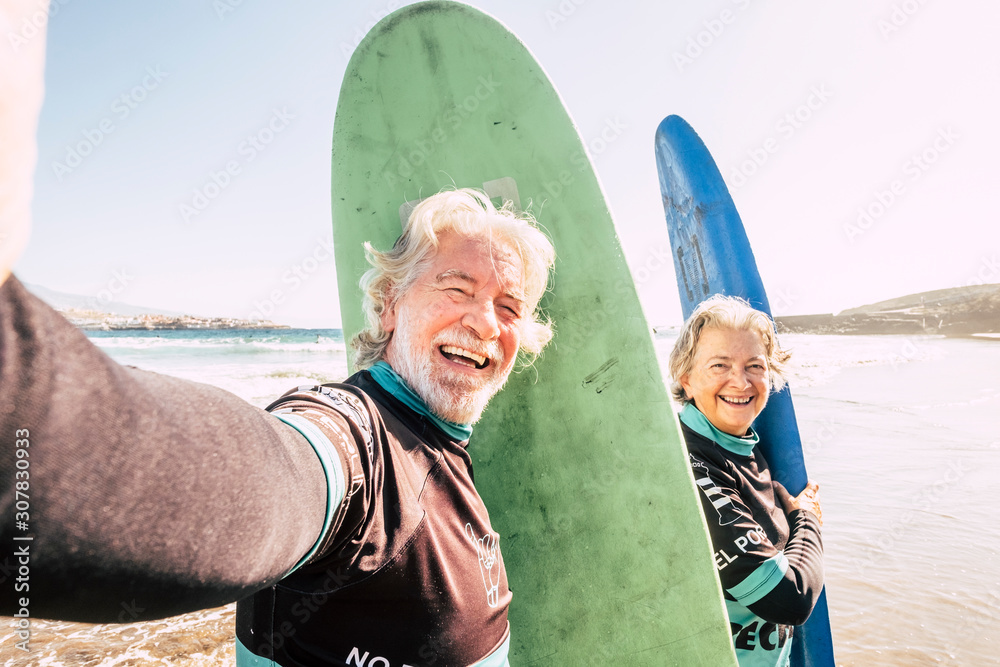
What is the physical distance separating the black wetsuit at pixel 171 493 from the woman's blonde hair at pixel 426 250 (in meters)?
0.62

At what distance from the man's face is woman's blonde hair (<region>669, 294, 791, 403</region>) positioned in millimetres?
837

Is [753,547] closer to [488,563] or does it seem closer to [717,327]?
[717,327]

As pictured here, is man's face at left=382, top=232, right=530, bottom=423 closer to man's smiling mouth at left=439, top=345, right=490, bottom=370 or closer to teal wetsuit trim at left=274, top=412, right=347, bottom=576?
man's smiling mouth at left=439, top=345, right=490, bottom=370

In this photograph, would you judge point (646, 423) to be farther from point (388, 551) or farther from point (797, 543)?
point (388, 551)

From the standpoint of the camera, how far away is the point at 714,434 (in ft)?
5.58

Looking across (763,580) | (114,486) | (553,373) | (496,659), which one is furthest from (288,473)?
(763,580)

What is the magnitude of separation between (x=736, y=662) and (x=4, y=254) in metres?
1.87

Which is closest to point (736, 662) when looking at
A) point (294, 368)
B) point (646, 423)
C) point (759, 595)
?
point (759, 595)

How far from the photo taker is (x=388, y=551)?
805 millimetres

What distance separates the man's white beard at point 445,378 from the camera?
3.91 feet

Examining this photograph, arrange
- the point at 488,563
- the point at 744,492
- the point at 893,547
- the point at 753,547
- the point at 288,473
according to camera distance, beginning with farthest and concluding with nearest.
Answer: the point at 893,547
the point at 744,492
the point at 753,547
the point at 488,563
the point at 288,473

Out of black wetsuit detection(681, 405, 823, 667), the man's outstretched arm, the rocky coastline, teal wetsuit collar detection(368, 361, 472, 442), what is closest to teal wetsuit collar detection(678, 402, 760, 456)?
black wetsuit detection(681, 405, 823, 667)

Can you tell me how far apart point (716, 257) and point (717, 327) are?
1016 millimetres

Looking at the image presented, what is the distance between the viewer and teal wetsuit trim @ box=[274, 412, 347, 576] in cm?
60
